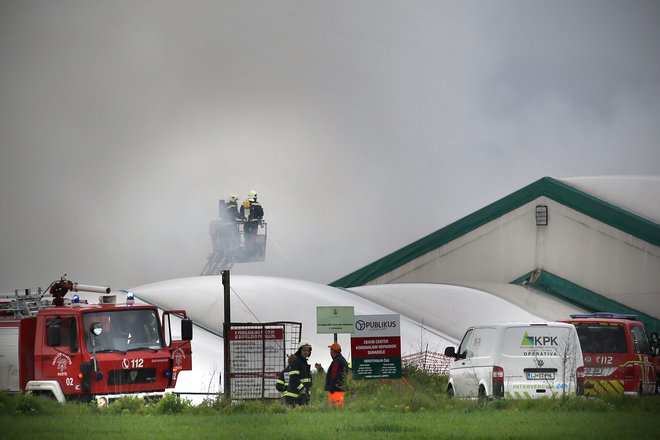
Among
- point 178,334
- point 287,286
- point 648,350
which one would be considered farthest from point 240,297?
point 648,350

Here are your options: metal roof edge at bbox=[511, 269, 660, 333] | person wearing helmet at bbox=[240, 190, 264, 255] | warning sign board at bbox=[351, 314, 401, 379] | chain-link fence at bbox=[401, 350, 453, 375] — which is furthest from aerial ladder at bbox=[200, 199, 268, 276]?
warning sign board at bbox=[351, 314, 401, 379]

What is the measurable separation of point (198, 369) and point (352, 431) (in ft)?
48.9

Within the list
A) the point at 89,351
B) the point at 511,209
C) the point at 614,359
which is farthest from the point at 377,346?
the point at 511,209

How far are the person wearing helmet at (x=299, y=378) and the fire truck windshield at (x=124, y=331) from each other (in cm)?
279

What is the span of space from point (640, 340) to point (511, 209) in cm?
2891

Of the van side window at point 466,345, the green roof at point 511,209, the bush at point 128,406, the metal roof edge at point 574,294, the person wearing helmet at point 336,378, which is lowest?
the bush at point 128,406

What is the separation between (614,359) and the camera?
21594 millimetres

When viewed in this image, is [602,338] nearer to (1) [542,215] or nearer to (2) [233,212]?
(1) [542,215]

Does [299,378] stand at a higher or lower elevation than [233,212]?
lower

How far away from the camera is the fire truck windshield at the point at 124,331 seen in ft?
65.9

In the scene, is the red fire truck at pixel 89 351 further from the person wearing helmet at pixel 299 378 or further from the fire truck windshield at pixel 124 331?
the person wearing helmet at pixel 299 378

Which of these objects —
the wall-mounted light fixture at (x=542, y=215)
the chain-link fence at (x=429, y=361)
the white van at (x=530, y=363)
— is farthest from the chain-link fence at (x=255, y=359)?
the wall-mounted light fixture at (x=542, y=215)

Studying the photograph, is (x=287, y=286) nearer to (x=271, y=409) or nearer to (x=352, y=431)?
(x=271, y=409)

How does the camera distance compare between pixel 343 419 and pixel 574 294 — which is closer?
pixel 343 419
